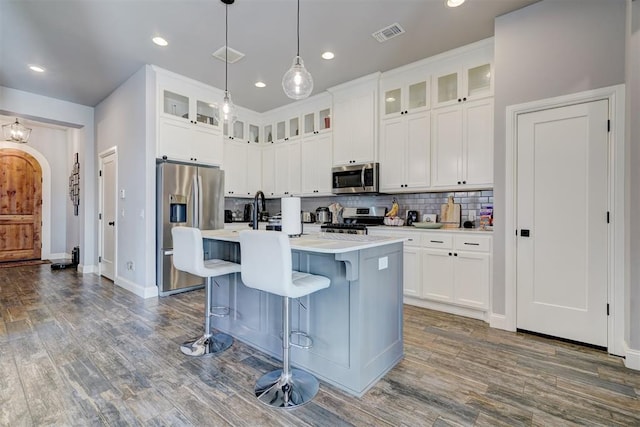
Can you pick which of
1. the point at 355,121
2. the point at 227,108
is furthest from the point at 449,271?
the point at 227,108

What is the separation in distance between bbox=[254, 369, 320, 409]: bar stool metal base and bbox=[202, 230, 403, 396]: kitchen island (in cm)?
10

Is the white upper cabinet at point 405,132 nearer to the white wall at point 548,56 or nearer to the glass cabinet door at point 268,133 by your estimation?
the white wall at point 548,56

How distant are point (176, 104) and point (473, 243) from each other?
14.2ft

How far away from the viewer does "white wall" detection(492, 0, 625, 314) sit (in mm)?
2467

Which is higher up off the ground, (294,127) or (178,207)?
(294,127)

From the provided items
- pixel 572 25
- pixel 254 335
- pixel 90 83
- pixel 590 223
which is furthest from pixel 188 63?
pixel 590 223

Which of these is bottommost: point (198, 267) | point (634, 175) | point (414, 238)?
point (198, 267)

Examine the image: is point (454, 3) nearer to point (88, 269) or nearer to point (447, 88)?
point (447, 88)

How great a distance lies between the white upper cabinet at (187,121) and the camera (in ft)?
13.6

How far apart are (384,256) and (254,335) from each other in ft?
4.35

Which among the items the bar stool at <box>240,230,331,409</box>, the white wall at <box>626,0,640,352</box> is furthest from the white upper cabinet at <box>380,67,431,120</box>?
the bar stool at <box>240,230,331,409</box>

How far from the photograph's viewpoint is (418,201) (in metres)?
4.21

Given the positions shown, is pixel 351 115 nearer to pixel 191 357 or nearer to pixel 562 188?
pixel 562 188

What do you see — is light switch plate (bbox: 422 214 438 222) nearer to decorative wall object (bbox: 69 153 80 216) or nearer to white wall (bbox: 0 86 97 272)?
white wall (bbox: 0 86 97 272)
